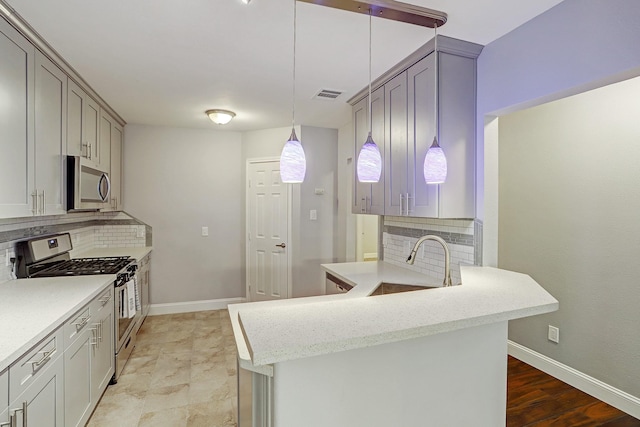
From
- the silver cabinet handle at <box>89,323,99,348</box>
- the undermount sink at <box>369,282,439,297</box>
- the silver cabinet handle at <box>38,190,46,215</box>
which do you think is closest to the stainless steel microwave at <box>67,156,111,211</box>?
the silver cabinet handle at <box>38,190,46,215</box>

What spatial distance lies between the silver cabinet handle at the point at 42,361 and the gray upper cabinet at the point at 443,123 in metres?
2.25

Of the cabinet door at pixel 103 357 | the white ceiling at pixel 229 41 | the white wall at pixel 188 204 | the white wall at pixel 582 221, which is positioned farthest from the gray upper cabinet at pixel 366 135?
the cabinet door at pixel 103 357

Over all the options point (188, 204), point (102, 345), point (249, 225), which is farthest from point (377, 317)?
point (188, 204)

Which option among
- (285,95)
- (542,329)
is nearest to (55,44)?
(285,95)

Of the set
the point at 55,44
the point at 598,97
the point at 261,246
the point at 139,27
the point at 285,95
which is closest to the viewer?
the point at 139,27

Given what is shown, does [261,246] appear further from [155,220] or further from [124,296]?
[124,296]

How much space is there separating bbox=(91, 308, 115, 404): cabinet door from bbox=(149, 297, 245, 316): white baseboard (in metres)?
1.87

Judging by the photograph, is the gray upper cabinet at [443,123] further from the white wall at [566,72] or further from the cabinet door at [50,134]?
the cabinet door at [50,134]

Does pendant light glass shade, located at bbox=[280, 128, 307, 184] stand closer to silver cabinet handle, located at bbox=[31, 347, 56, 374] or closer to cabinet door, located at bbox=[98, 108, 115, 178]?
silver cabinet handle, located at bbox=[31, 347, 56, 374]

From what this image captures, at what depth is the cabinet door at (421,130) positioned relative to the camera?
2291mm

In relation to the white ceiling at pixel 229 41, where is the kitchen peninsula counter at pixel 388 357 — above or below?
below

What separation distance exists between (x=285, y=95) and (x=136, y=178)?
246 centimetres

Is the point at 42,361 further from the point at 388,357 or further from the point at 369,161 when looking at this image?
the point at 369,161

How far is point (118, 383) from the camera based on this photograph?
9.17 ft
